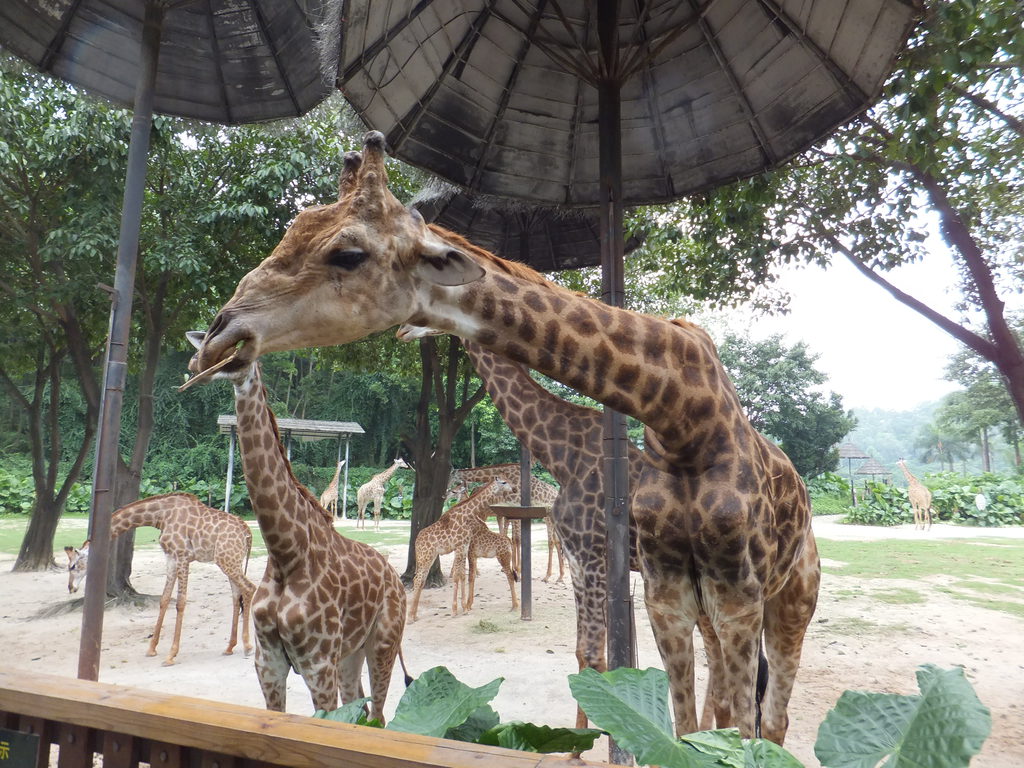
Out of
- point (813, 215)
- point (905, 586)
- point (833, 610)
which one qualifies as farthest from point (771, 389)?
point (813, 215)

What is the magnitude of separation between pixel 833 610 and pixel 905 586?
2699mm

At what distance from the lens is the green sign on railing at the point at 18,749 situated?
71.7 inches

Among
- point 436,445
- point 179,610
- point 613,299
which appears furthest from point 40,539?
point 613,299

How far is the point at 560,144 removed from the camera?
15.6ft

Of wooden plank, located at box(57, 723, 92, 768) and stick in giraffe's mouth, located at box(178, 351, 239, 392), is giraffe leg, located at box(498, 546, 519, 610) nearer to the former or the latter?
wooden plank, located at box(57, 723, 92, 768)

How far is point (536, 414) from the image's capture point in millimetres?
5336

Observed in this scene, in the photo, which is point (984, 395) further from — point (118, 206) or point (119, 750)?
point (119, 750)

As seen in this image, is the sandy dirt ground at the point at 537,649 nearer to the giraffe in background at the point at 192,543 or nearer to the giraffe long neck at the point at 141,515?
the giraffe in background at the point at 192,543

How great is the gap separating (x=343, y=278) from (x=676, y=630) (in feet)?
6.14

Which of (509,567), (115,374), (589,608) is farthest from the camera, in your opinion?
(509,567)

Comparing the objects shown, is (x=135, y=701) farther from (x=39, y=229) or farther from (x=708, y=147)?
(x=39, y=229)

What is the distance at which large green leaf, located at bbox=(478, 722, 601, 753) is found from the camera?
1895 mm

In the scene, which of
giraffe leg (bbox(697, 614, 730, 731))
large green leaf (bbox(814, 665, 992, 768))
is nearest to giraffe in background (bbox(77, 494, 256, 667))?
giraffe leg (bbox(697, 614, 730, 731))

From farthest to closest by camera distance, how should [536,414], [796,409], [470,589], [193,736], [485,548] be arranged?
[796,409]
[485,548]
[470,589]
[536,414]
[193,736]
